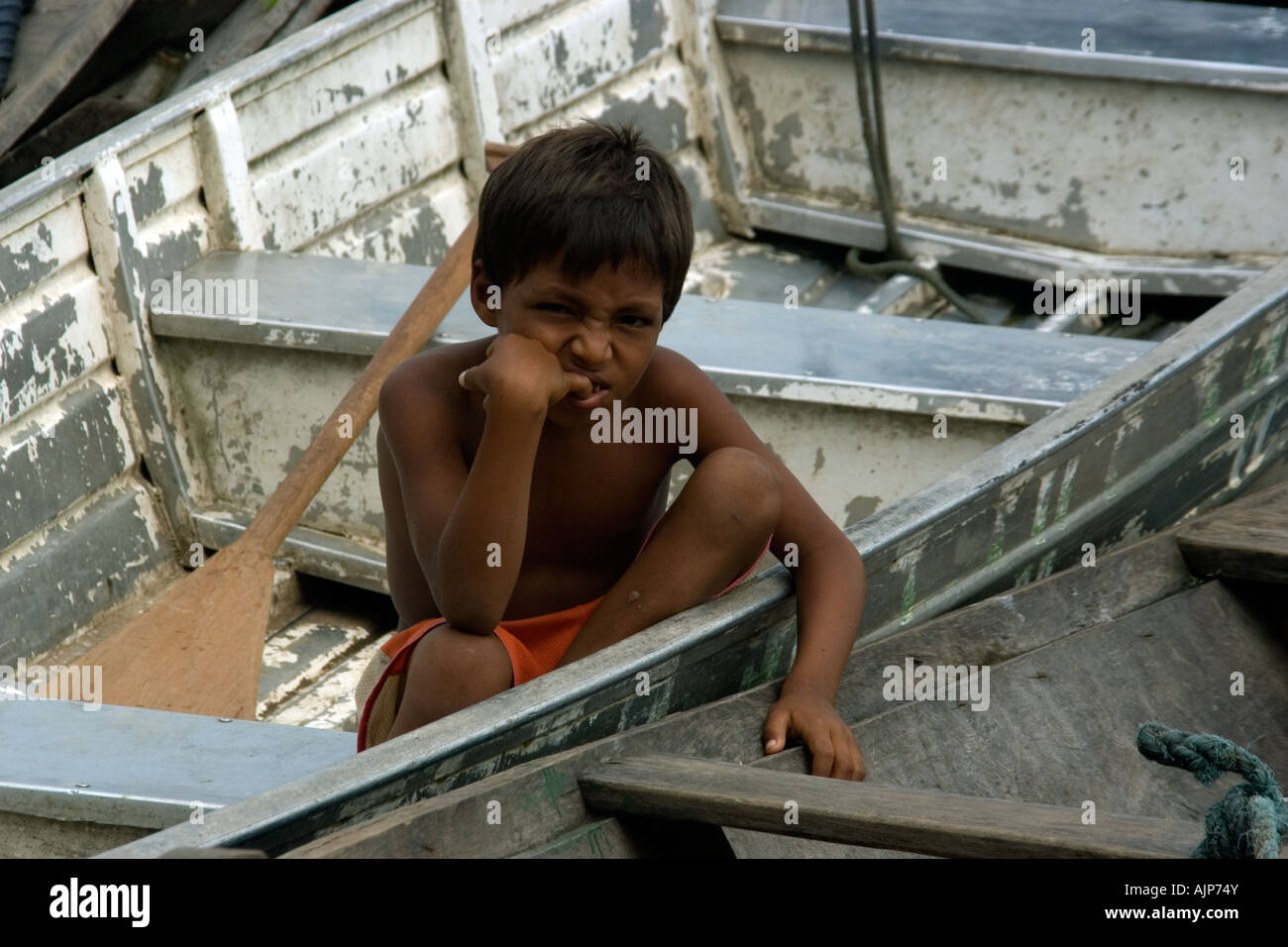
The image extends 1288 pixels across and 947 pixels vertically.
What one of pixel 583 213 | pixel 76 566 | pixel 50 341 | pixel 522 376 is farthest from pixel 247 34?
pixel 522 376

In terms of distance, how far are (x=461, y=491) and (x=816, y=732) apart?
48cm

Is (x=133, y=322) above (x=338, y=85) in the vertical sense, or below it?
below

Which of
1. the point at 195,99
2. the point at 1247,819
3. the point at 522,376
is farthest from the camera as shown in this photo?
the point at 195,99

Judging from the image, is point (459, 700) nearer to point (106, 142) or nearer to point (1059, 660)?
point (1059, 660)

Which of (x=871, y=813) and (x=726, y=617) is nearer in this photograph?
(x=871, y=813)

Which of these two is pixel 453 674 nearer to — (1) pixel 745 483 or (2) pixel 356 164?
(1) pixel 745 483

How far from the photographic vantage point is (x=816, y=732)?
1839 mm

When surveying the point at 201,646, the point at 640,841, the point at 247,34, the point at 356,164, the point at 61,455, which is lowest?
the point at 201,646

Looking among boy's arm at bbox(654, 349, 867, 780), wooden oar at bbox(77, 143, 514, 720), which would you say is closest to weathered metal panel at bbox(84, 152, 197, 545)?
wooden oar at bbox(77, 143, 514, 720)

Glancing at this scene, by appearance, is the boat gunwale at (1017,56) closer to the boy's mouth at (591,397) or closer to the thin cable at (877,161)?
the thin cable at (877,161)

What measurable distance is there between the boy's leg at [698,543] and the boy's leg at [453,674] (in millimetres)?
140

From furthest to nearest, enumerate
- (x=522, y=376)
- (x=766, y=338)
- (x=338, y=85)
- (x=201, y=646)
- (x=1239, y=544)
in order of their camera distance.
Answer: (x=338, y=85) < (x=766, y=338) < (x=201, y=646) < (x=1239, y=544) < (x=522, y=376)

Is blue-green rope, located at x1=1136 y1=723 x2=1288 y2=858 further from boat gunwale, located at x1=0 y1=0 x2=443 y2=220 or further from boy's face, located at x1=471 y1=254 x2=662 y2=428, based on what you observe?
boat gunwale, located at x1=0 y1=0 x2=443 y2=220

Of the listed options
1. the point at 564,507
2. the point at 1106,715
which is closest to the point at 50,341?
the point at 564,507
